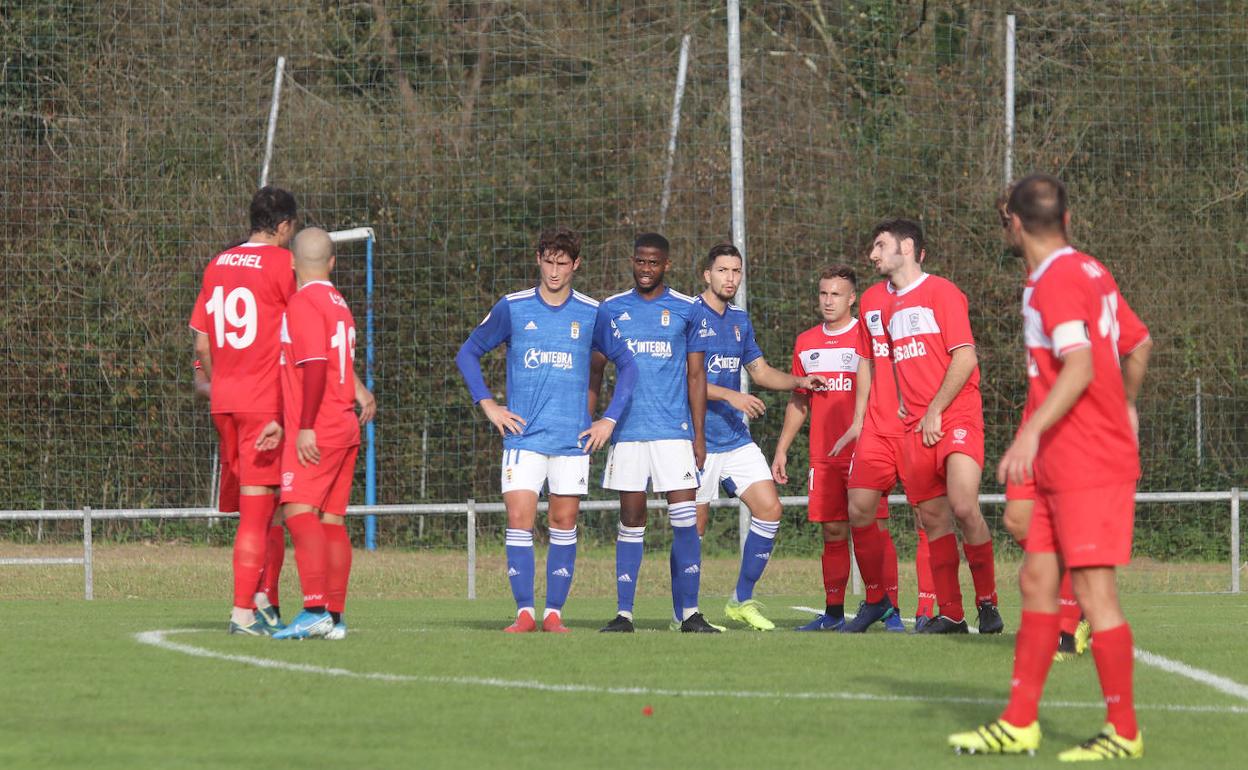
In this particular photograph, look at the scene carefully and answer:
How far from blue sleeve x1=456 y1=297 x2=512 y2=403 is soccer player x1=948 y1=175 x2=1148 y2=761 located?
4.12 m

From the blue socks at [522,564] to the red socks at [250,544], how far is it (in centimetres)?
144

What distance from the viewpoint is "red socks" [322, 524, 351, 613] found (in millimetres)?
8062

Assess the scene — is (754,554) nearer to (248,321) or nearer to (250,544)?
(250,544)

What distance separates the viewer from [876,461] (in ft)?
30.1

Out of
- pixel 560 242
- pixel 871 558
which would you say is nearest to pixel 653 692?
pixel 560 242

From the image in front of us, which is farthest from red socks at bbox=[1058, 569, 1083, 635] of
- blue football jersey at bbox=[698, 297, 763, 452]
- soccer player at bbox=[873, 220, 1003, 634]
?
blue football jersey at bbox=[698, 297, 763, 452]

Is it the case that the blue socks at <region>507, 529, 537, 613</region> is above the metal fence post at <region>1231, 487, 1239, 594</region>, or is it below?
above

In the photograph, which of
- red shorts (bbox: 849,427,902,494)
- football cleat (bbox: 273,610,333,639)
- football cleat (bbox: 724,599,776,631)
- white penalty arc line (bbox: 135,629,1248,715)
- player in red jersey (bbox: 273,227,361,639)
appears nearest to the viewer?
white penalty arc line (bbox: 135,629,1248,715)

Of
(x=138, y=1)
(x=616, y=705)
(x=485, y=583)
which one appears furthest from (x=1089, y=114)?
(x=616, y=705)

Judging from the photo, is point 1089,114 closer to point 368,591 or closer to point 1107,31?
point 1107,31

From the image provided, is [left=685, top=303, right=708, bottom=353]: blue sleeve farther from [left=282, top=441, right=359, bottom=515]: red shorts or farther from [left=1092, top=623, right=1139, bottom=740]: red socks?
[left=1092, top=623, right=1139, bottom=740]: red socks

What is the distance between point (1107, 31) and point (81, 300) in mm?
12902

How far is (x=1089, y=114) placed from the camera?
20484 millimetres

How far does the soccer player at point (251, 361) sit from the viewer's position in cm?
817
